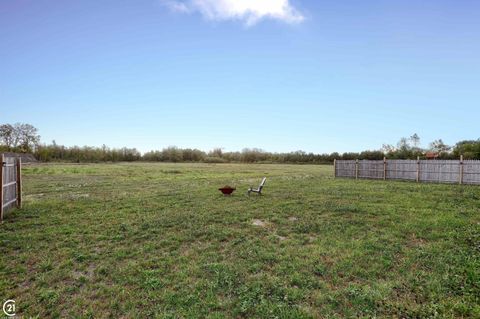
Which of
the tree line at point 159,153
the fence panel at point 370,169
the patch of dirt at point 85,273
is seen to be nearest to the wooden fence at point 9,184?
the patch of dirt at point 85,273

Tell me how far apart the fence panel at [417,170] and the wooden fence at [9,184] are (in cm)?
1945

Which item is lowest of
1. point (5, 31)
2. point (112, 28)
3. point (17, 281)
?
point (17, 281)

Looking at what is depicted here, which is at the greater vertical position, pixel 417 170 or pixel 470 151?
pixel 470 151

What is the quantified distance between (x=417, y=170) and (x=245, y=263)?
54.7 feet

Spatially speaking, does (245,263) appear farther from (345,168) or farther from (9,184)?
(345,168)

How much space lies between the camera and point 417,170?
16375 mm

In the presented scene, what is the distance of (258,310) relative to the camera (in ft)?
9.81

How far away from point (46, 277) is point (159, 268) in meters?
1.69

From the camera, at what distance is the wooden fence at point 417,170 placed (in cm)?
1419

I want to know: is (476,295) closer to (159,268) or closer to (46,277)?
(159,268)

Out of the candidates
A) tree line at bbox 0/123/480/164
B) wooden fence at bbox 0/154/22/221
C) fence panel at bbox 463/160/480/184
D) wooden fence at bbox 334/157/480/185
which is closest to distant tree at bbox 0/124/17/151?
tree line at bbox 0/123/480/164

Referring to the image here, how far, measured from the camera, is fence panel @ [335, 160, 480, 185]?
14.2 m

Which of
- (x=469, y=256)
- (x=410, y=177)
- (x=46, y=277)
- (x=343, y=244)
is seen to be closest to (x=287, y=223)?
(x=343, y=244)

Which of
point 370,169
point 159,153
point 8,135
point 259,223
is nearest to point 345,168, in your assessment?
point 370,169
